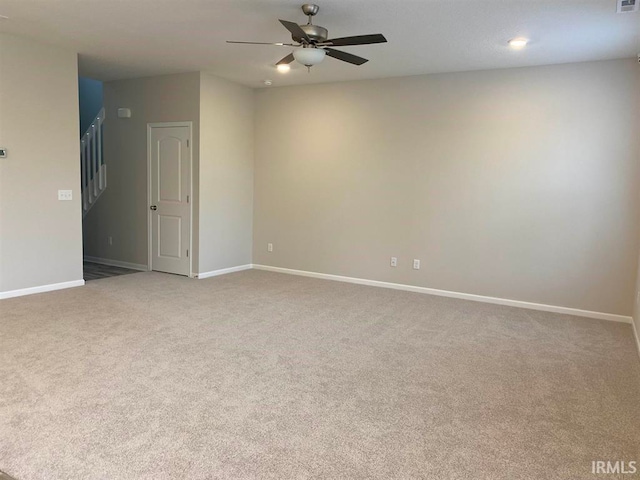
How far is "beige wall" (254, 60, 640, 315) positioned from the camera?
4.96m

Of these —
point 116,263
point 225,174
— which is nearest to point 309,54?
point 225,174

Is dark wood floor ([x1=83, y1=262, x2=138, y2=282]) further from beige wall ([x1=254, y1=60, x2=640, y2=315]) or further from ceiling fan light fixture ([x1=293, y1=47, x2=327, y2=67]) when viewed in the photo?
ceiling fan light fixture ([x1=293, y1=47, x2=327, y2=67])

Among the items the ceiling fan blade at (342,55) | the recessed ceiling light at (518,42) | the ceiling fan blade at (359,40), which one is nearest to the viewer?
the ceiling fan blade at (359,40)

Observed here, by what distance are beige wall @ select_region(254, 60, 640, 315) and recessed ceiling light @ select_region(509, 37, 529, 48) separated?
2.91 feet

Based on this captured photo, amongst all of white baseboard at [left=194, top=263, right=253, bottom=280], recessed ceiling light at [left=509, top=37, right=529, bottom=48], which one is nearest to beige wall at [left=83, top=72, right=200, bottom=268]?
white baseboard at [left=194, top=263, right=253, bottom=280]

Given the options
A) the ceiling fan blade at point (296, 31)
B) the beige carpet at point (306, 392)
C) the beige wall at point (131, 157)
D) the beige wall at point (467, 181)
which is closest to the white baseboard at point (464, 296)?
the beige wall at point (467, 181)

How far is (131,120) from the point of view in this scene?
695 centimetres

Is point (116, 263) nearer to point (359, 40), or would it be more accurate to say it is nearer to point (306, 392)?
point (306, 392)

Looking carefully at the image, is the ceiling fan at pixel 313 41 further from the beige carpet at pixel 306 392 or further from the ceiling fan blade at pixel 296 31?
the beige carpet at pixel 306 392

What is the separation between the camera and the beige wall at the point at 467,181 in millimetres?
4961

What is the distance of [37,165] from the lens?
208 inches

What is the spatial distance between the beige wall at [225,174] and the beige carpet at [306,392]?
1746 millimetres

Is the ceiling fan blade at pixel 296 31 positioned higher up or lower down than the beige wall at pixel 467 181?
higher up

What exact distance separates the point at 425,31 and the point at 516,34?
807mm
